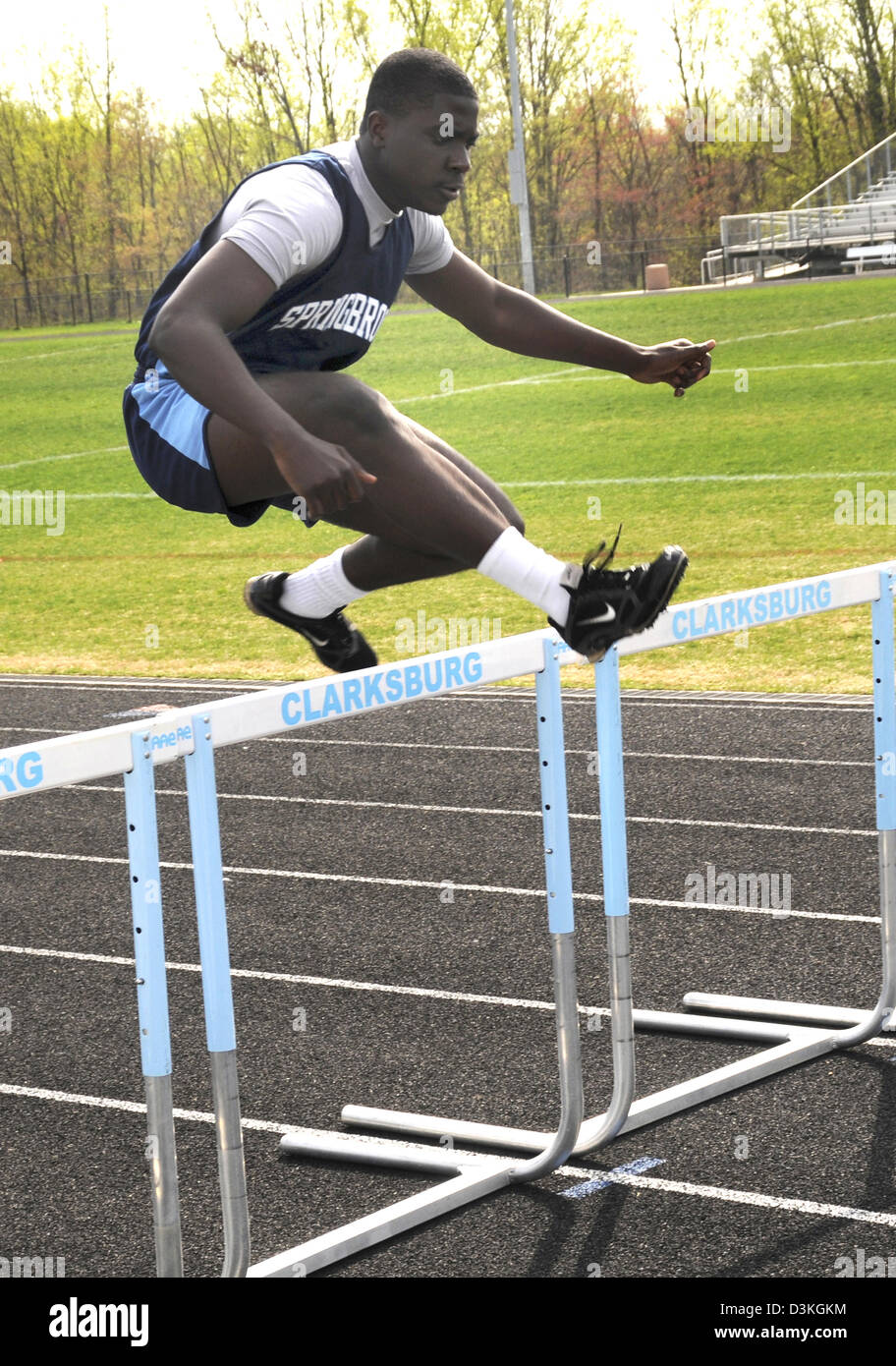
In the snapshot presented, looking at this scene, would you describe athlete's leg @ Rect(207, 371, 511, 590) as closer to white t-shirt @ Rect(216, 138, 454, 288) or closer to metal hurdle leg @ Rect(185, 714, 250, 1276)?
white t-shirt @ Rect(216, 138, 454, 288)

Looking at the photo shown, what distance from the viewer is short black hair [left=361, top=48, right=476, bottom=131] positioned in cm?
265

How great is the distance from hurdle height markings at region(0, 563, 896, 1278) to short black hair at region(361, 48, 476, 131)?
3.40 feet

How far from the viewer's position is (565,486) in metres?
19.4

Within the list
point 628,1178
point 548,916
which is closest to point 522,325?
point 548,916

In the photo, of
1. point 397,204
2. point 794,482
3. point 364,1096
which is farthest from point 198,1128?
point 794,482

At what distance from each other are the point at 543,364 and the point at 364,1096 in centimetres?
2449

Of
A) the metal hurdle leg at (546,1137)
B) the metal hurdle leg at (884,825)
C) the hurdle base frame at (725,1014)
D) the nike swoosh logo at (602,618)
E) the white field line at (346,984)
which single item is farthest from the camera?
the white field line at (346,984)

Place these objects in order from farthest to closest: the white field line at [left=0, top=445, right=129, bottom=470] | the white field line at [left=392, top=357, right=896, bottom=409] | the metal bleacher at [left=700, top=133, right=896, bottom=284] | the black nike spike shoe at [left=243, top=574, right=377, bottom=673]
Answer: the metal bleacher at [left=700, top=133, right=896, bottom=284] → the white field line at [left=0, top=445, right=129, bottom=470] → the white field line at [left=392, top=357, right=896, bottom=409] → the black nike spike shoe at [left=243, top=574, right=377, bottom=673]

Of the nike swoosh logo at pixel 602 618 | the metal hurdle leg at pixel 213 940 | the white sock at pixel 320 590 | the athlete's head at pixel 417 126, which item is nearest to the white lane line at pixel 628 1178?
the metal hurdle leg at pixel 213 940

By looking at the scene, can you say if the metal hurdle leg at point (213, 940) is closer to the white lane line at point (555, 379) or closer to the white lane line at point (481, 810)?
the white lane line at point (481, 810)

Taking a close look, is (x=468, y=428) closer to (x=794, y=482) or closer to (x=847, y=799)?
(x=794, y=482)

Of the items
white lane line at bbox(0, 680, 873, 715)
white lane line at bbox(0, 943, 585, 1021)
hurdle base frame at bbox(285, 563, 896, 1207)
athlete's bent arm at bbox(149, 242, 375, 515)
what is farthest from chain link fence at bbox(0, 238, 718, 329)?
athlete's bent arm at bbox(149, 242, 375, 515)

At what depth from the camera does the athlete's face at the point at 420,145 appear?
267 cm

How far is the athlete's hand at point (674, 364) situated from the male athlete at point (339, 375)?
52 cm
